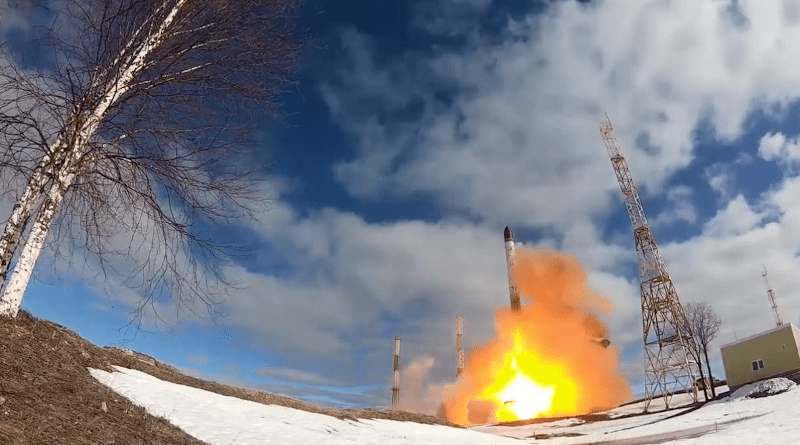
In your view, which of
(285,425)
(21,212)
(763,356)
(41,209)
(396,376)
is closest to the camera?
(21,212)

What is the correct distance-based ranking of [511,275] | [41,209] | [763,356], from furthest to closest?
[511,275], [763,356], [41,209]

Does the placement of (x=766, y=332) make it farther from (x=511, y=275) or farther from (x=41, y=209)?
(x=41, y=209)

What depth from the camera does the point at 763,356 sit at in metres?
39.9

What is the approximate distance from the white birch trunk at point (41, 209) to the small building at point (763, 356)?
1882 inches

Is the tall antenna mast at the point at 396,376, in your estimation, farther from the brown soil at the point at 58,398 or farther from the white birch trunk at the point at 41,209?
the white birch trunk at the point at 41,209

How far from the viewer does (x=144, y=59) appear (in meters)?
9.86

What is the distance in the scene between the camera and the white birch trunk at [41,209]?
28.2 feet

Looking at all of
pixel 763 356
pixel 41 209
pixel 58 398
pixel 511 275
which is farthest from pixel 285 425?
pixel 511 275

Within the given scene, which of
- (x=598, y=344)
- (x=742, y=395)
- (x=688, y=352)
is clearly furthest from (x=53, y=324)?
(x=598, y=344)

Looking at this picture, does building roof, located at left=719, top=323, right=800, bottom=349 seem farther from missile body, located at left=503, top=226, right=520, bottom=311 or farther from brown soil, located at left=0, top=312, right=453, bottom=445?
brown soil, located at left=0, top=312, right=453, bottom=445

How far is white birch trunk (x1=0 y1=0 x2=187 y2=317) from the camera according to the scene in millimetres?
8602

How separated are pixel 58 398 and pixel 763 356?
49120 millimetres

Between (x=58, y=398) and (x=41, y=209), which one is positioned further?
(x=41, y=209)

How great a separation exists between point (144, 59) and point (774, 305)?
85341 mm
